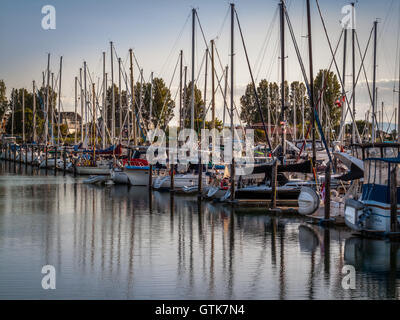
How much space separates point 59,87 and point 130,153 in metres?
30.4

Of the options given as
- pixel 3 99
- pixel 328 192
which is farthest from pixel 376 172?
pixel 3 99

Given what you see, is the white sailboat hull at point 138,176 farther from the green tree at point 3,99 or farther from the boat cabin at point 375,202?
the green tree at point 3,99

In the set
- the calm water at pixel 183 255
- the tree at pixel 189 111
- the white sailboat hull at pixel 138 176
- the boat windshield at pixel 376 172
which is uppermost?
the tree at pixel 189 111

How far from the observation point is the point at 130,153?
6975 centimetres

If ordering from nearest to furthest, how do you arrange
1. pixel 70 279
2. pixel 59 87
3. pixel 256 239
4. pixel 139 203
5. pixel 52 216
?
pixel 70 279
pixel 256 239
pixel 52 216
pixel 139 203
pixel 59 87

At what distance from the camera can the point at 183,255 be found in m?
27.4

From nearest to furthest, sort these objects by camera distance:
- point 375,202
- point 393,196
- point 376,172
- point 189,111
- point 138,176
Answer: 1. point 393,196
2. point 375,202
3. point 376,172
4. point 138,176
5. point 189,111

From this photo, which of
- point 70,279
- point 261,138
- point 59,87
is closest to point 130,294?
point 70,279

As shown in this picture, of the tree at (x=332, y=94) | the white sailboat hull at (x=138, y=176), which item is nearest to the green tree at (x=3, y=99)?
the tree at (x=332, y=94)

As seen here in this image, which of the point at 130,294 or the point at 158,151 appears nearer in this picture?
the point at 130,294

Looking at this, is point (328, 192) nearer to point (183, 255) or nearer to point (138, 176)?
point (183, 255)

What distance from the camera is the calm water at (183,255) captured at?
70.0 feet

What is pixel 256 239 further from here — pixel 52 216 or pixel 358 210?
pixel 52 216
